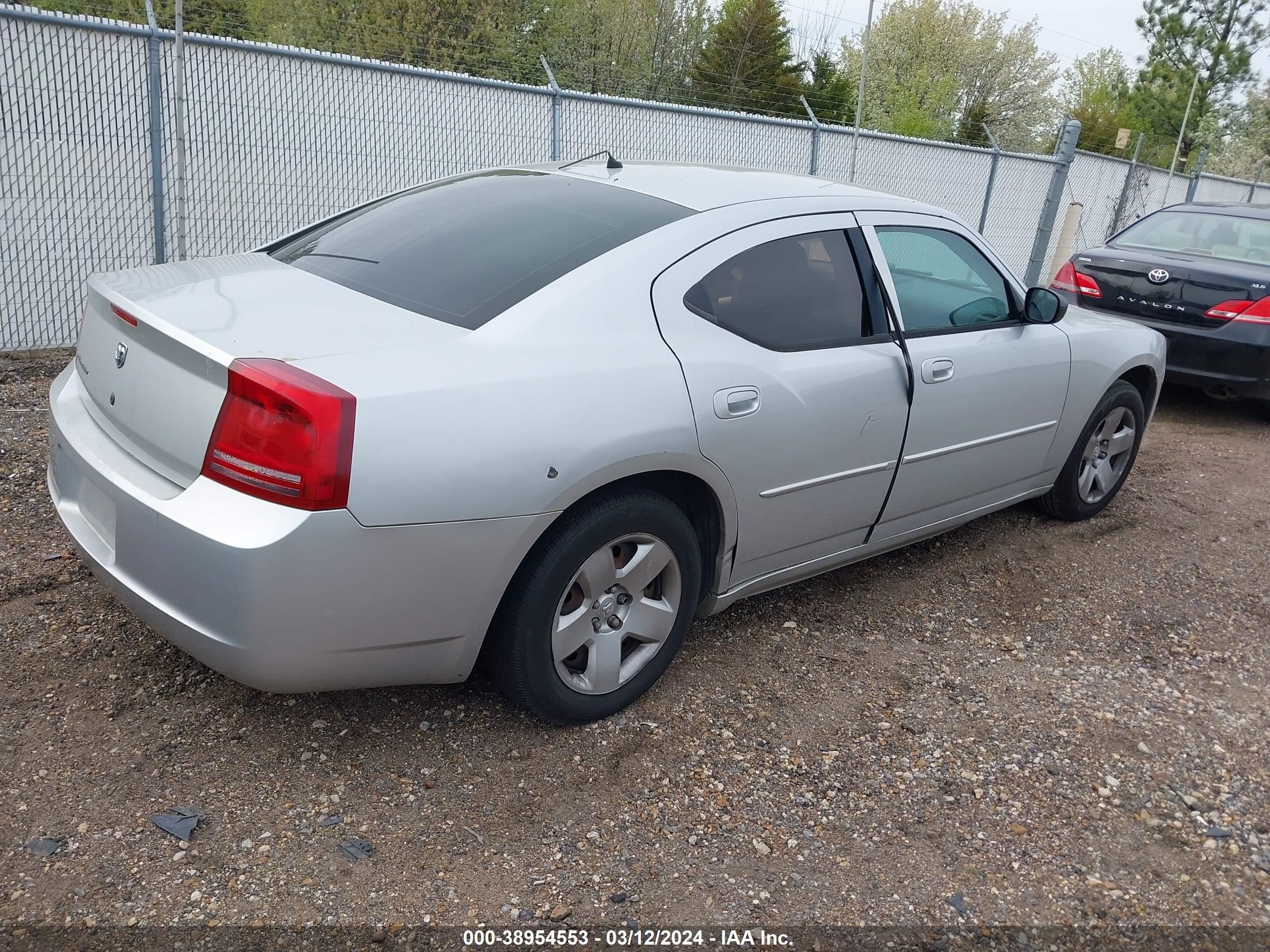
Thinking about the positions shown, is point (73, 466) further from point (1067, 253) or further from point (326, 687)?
point (1067, 253)

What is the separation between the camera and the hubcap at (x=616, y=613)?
2801 mm

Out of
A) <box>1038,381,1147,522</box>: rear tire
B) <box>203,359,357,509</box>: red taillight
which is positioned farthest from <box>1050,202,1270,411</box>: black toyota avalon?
<box>203,359,357,509</box>: red taillight

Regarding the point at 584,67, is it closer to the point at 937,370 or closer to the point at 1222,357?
the point at 1222,357

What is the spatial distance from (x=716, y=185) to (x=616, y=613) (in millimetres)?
1518

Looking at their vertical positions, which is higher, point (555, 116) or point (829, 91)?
point (829, 91)

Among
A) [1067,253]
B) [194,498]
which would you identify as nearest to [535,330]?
→ [194,498]

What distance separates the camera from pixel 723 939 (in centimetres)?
229

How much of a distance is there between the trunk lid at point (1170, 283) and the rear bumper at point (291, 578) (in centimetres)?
611

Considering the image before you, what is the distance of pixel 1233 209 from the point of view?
819cm

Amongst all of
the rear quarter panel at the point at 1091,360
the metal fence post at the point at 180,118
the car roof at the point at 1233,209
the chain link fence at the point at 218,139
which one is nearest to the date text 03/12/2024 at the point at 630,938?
the rear quarter panel at the point at 1091,360

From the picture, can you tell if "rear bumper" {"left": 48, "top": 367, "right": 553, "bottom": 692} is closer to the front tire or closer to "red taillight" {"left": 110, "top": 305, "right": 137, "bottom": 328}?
the front tire

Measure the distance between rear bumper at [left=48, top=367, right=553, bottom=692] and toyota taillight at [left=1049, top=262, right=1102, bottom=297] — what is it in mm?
6222

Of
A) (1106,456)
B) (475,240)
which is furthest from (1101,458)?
(475,240)

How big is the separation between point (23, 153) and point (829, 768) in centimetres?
632
